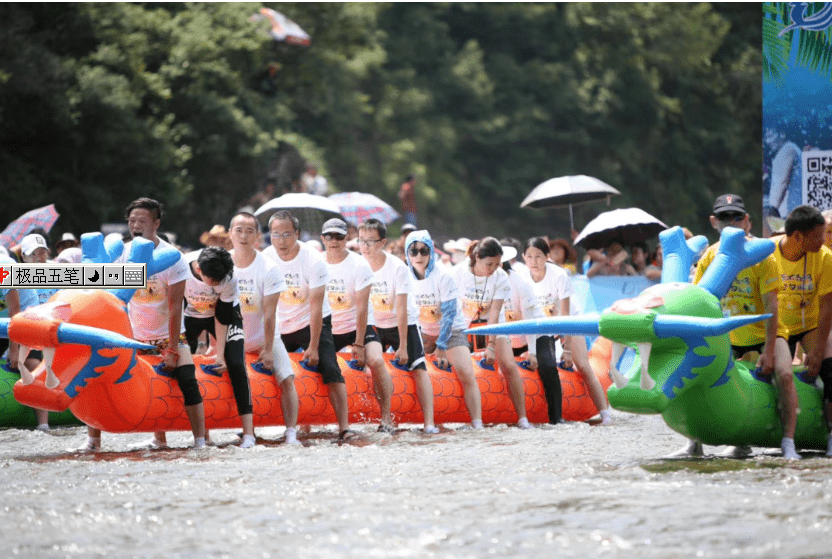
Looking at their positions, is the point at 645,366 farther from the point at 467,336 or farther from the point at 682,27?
the point at 682,27

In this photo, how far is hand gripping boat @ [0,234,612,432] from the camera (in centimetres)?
737

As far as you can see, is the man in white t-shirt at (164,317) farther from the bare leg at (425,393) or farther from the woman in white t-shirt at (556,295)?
the woman in white t-shirt at (556,295)

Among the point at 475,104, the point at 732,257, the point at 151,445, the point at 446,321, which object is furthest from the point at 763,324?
the point at 475,104

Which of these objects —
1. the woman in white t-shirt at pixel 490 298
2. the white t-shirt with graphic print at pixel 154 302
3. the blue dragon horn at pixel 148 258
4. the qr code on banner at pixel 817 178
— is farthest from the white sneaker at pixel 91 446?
the qr code on banner at pixel 817 178

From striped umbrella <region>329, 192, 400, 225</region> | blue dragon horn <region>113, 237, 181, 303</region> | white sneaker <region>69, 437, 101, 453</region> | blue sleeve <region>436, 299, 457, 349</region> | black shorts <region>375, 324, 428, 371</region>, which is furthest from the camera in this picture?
striped umbrella <region>329, 192, 400, 225</region>

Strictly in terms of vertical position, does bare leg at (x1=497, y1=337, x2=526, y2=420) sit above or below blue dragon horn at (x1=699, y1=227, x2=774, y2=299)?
below

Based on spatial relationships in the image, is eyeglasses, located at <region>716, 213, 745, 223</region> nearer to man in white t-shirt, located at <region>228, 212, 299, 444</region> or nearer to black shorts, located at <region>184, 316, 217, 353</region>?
man in white t-shirt, located at <region>228, 212, 299, 444</region>

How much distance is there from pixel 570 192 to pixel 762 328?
7.37 meters

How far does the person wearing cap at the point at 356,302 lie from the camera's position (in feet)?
30.0

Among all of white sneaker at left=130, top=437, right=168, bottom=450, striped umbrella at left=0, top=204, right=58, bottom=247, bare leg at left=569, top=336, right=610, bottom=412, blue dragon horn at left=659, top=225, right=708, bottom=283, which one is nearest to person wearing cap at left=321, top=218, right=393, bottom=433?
white sneaker at left=130, top=437, right=168, bottom=450

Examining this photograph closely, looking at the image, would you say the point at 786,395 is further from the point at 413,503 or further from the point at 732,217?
the point at 413,503

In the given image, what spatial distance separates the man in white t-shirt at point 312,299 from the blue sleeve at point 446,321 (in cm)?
115

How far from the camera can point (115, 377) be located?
7.73 m

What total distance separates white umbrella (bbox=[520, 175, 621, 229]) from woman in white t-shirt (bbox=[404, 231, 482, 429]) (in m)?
4.98
